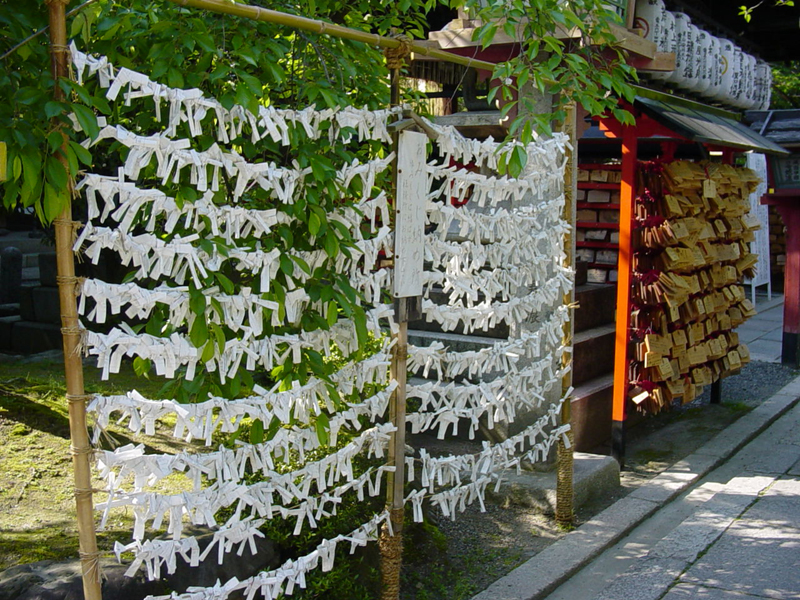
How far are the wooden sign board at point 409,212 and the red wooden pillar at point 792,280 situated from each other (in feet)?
28.3

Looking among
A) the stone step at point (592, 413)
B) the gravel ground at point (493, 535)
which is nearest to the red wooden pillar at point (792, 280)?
the gravel ground at point (493, 535)

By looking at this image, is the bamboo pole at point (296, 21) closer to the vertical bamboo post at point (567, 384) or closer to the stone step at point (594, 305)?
the vertical bamboo post at point (567, 384)

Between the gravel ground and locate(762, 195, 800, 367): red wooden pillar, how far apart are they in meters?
3.69

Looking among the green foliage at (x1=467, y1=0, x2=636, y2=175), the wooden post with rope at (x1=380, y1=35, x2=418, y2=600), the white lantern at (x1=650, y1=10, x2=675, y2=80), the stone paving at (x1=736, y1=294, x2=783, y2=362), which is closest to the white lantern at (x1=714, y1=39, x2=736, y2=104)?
the white lantern at (x1=650, y1=10, x2=675, y2=80)

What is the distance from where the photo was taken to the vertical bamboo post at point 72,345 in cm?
245

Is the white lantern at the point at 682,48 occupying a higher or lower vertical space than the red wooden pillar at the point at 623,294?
higher

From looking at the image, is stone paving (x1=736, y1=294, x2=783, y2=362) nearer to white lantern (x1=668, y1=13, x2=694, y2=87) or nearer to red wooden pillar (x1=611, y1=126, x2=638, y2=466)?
white lantern (x1=668, y1=13, x2=694, y2=87)

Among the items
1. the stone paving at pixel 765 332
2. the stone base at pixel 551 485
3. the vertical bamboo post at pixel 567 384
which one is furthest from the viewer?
the stone paving at pixel 765 332

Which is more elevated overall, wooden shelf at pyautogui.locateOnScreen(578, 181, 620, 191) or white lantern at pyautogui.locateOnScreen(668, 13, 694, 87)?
white lantern at pyautogui.locateOnScreen(668, 13, 694, 87)

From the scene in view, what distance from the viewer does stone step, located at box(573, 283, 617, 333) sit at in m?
7.12

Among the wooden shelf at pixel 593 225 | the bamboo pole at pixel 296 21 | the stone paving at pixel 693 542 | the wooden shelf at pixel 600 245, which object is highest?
the bamboo pole at pixel 296 21

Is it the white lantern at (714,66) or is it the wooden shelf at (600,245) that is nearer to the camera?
the wooden shelf at (600,245)

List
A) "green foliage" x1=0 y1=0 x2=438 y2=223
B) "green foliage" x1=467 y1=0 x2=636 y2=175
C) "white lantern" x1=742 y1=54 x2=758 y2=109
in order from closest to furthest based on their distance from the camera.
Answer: "green foliage" x1=0 y1=0 x2=438 y2=223 < "green foliage" x1=467 y1=0 x2=636 y2=175 < "white lantern" x1=742 y1=54 x2=758 y2=109

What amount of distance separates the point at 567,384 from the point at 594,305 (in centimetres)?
234
